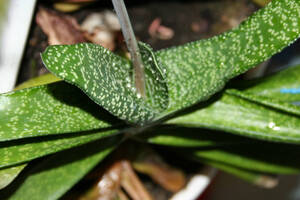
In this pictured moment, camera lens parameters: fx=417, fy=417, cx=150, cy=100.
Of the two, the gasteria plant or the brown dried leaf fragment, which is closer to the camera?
the gasteria plant

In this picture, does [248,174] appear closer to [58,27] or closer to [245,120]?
[245,120]

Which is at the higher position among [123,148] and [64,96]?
[64,96]

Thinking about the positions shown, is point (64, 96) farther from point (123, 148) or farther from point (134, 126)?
point (123, 148)

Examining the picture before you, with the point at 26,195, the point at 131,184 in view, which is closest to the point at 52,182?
the point at 26,195

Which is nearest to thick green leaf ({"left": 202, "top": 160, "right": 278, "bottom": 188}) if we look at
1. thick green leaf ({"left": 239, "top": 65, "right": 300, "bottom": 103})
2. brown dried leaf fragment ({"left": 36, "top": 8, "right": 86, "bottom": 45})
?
thick green leaf ({"left": 239, "top": 65, "right": 300, "bottom": 103})

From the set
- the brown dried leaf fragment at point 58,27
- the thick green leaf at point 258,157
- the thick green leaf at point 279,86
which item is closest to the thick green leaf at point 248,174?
the thick green leaf at point 258,157

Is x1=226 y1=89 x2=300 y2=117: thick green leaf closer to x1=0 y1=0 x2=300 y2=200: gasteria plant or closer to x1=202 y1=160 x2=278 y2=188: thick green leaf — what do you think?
x1=0 y1=0 x2=300 y2=200: gasteria plant
